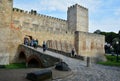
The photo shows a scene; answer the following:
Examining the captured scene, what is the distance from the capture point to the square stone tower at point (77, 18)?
40.9m

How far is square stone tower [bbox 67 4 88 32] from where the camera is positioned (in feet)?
134

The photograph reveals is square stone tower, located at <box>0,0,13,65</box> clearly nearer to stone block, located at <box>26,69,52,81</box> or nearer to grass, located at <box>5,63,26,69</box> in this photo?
grass, located at <box>5,63,26,69</box>

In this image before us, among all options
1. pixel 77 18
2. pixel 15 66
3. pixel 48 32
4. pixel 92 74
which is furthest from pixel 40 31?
pixel 77 18

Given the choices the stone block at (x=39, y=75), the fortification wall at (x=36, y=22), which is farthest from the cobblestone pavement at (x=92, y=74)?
the fortification wall at (x=36, y=22)

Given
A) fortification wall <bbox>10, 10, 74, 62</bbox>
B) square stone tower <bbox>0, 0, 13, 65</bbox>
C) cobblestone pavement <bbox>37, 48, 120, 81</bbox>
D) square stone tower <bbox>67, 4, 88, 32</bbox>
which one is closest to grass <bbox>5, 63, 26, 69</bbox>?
square stone tower <bbox>0, 0, 13, 65</bbox>

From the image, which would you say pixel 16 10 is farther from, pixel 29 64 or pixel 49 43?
pixel 29 64

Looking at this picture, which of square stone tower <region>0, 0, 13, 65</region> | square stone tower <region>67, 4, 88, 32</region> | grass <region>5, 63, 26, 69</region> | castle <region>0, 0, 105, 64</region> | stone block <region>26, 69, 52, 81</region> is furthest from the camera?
square stone tower <region>67, 4, 88, 32</region>

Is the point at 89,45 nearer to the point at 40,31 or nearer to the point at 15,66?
the point at 40,31

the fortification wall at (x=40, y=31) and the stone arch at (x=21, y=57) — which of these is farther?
the fortification wall at (x=40, y=31)

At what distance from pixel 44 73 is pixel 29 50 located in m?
11.3

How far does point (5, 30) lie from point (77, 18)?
2297cm

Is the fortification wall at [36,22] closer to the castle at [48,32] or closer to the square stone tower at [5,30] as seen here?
the castle at [48,32]

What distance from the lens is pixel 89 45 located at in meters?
34.7

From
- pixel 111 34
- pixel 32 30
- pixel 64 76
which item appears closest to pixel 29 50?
pixel 32 30
